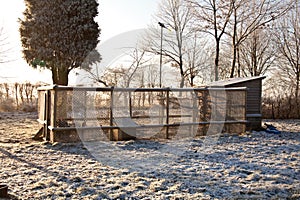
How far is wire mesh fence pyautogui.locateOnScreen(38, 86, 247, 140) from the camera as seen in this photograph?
7.07 meters

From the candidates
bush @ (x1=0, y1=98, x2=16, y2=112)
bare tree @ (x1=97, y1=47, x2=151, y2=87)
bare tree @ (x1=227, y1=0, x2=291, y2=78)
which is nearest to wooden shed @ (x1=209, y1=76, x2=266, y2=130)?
bare tree @ (x1=227, y1=0, x2=291, y2=78)

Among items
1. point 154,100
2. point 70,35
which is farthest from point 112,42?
point 154,100

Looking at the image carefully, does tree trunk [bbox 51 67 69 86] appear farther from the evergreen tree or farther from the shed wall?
the shed wall

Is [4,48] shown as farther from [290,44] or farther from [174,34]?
[290,44]

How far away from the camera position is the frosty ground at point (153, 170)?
12.3 feet

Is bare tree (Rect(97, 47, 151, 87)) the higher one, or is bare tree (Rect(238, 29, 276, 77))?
bare tree (Rect(238, 29, 276, 77))

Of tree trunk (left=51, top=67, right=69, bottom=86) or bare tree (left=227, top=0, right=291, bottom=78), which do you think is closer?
tree trunk (left=51, top=67, right=69, bottom=86)

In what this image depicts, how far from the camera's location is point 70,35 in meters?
14.1

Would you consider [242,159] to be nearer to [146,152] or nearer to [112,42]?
[146,152]

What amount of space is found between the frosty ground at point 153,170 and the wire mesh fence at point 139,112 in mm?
534

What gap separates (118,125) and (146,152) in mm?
1479

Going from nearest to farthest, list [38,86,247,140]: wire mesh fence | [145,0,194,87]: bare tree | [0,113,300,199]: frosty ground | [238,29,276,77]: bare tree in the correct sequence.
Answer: [0,113,300,199]: frosty ground < [38,86,247,140]: wire mesh fence < [145,0,194,87]: bare tree < [238,29,276,77]: bare tree

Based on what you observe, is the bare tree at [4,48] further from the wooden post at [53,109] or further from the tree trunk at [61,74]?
the wooden post at [53,109]

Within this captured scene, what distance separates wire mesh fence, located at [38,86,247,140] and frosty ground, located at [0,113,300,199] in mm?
534
